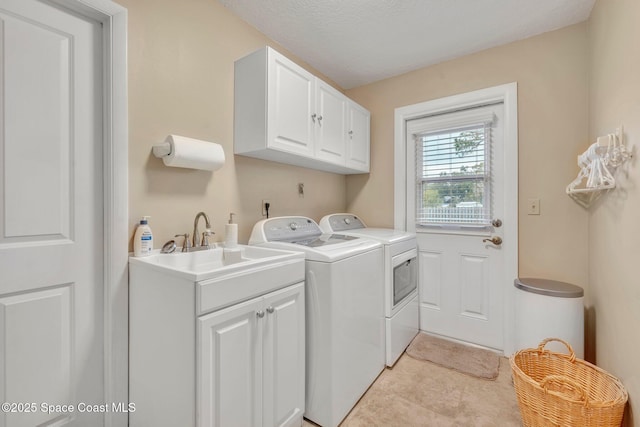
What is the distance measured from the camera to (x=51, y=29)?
3.81 feet

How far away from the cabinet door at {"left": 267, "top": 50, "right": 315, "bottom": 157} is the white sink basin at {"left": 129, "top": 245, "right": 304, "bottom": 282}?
0.67 metres

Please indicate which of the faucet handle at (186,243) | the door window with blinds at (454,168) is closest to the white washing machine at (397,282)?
the door window with blinds at (454,168)

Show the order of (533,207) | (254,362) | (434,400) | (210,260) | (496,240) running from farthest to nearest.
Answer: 1. (496,240)
2. (533,207)
3. (434,400)
4. (210,260)
5. (254,362)

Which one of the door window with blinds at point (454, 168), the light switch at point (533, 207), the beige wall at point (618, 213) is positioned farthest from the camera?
the door window with blinds at point (454, 168)

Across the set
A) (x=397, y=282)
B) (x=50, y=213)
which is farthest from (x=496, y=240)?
(x=50, y=213)

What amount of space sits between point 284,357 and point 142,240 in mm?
873

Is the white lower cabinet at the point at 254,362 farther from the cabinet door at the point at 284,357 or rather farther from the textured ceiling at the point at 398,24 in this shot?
the textured ceiling at the point at 398,24

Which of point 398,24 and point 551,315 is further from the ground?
point 398,24

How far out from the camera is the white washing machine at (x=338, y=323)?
1.42m

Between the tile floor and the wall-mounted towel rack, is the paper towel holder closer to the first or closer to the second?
the tile floor

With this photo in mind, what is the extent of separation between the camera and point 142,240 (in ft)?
4.27

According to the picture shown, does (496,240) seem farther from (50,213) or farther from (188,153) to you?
(50,213)

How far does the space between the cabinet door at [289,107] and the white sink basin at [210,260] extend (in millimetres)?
671

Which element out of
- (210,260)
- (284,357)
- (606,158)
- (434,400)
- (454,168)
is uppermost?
(454,168)
